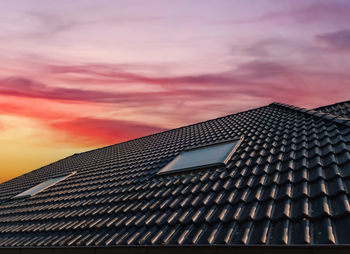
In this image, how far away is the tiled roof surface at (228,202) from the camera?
3268mm

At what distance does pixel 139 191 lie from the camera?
5879mm

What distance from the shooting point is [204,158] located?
256 inches

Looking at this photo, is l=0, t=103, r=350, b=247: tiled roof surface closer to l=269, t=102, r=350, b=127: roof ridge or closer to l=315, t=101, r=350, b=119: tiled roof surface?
l=269, t=102, r=350, b=127: roof ridge

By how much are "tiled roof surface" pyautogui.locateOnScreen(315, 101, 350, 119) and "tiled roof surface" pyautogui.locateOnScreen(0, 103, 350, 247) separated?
1.01 m

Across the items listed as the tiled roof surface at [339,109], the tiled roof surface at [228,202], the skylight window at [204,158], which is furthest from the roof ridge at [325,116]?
the skylight window at [204,158]

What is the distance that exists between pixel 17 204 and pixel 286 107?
9.19m

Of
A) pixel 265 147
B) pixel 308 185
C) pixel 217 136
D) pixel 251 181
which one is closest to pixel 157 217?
pixel 251 181

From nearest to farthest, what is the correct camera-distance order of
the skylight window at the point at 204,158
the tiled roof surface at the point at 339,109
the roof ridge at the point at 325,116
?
the skylight window at the point at 204,158
the roof ridge at the point at 325,116
the tiled roof surface at the point at 339,109

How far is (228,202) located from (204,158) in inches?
93.8

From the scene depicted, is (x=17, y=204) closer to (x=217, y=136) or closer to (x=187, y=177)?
(x=187, y=177)

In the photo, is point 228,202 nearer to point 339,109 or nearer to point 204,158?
point 204,158

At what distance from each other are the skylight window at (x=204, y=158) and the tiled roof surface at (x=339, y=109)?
3261 mm

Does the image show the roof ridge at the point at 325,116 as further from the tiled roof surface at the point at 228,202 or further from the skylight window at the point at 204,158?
the skylight window at the point at 204,158

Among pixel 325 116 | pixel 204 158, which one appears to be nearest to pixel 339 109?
pixel 325 116
